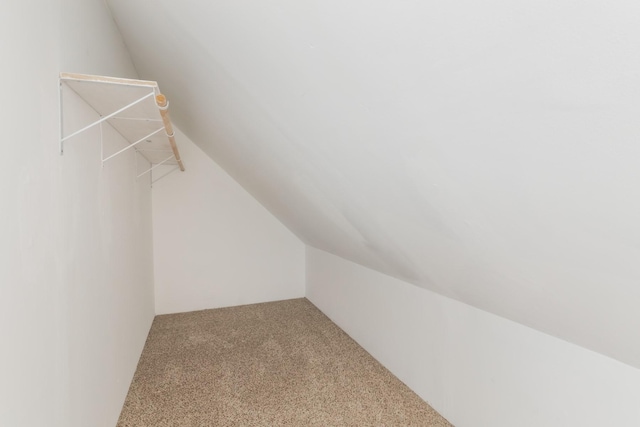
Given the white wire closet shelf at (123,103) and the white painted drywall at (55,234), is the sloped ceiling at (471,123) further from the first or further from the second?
the white painted drywall at (55,234)

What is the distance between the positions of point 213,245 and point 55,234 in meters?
2.78

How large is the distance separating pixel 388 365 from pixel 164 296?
8.16 feet

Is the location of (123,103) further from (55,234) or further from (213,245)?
(213,245)

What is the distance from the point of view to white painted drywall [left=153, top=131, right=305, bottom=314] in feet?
11.8

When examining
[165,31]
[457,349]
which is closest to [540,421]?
[457,349]

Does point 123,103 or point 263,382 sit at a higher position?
point 123,103

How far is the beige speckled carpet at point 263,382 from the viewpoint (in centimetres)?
187

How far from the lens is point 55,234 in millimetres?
1033

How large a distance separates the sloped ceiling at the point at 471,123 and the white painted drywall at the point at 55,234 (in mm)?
433

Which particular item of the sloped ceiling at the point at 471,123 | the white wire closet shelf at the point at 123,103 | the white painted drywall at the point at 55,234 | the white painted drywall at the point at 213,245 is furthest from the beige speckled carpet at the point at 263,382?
the white wire closet shelf at the point at 123,103

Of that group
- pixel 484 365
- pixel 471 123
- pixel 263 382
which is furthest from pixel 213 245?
pixel 471 123

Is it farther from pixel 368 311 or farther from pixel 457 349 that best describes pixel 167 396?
pixel 457 349

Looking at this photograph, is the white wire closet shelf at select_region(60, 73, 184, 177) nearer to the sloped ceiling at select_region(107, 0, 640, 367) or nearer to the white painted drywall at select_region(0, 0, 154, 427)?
the white painted drywall at select_region(0, 0, 154, 427)

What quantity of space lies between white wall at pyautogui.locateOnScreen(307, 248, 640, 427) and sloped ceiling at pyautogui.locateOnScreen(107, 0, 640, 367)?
0.36ft
